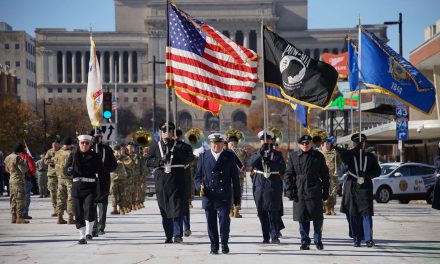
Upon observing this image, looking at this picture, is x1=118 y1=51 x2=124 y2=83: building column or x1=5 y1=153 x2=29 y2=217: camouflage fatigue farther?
x1=118 y1=51 x2=124 y2=83: building column

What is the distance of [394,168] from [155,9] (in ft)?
437

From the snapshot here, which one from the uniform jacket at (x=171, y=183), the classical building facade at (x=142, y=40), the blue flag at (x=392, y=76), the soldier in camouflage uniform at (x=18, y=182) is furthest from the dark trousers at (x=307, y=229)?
the classical building facade at (x=142, y=40)

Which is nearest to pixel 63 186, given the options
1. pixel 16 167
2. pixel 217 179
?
pixel 16 167

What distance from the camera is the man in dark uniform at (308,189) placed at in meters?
15.3

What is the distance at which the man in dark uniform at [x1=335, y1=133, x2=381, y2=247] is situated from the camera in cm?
1580

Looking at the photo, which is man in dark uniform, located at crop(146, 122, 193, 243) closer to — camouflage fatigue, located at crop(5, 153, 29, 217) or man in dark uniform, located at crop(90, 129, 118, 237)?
man in dark uniform, located at crop(90, 129, 118, 237)

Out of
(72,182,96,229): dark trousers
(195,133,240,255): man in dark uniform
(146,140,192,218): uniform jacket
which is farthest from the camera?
(72,182,96,229): dark trousers

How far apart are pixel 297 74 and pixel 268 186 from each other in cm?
274

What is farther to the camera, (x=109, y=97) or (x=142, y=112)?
(x=142, y=112)

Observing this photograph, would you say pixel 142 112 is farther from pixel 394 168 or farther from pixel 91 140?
pixel 91 140

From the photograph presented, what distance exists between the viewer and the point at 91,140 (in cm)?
1694

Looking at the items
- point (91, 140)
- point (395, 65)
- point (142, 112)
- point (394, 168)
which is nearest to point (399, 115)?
point (394, 168)

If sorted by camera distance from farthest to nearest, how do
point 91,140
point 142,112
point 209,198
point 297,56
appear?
point 142,112 < point 297,56 < point 91,140 < point 209,198

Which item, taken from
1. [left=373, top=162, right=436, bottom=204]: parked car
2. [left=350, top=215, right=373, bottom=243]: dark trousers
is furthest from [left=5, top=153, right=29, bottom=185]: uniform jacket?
[left=373, top=162, right=436, bottom=204]: parked car
